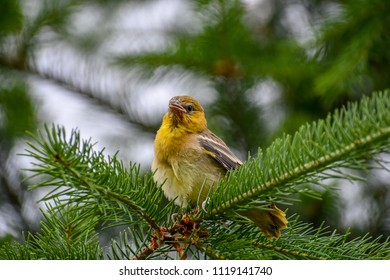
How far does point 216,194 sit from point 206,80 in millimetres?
2762

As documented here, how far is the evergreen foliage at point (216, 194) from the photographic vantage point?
2.60 m

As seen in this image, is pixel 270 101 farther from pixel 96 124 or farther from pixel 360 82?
pixel 96 124

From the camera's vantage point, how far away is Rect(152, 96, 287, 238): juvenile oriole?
4574mm

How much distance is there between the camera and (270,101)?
20.0ft

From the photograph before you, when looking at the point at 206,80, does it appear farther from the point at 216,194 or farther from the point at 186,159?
the point at 216,194

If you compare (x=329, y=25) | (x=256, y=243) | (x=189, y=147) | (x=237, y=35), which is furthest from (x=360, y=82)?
(x=256, y=243)

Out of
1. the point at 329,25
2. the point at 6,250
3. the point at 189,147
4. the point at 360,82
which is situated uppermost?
the point at 329,25

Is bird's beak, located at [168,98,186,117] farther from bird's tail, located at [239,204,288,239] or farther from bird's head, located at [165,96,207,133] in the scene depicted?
bird's tail, located at [239,204,288,239]

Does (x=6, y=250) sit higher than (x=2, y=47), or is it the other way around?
(x=2, y=47)

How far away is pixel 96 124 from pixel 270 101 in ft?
5.71

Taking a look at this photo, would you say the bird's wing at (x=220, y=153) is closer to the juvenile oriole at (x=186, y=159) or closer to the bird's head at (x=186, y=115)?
the juvenile oriole at (x=186, y=159)

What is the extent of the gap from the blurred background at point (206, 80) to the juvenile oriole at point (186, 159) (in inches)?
28.7

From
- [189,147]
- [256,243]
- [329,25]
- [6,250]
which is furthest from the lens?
[329,25]

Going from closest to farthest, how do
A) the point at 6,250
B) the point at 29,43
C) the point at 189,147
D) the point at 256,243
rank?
the point at 6,250 → the point at 256,243 → the point at 189,147 → the point at 29,43
